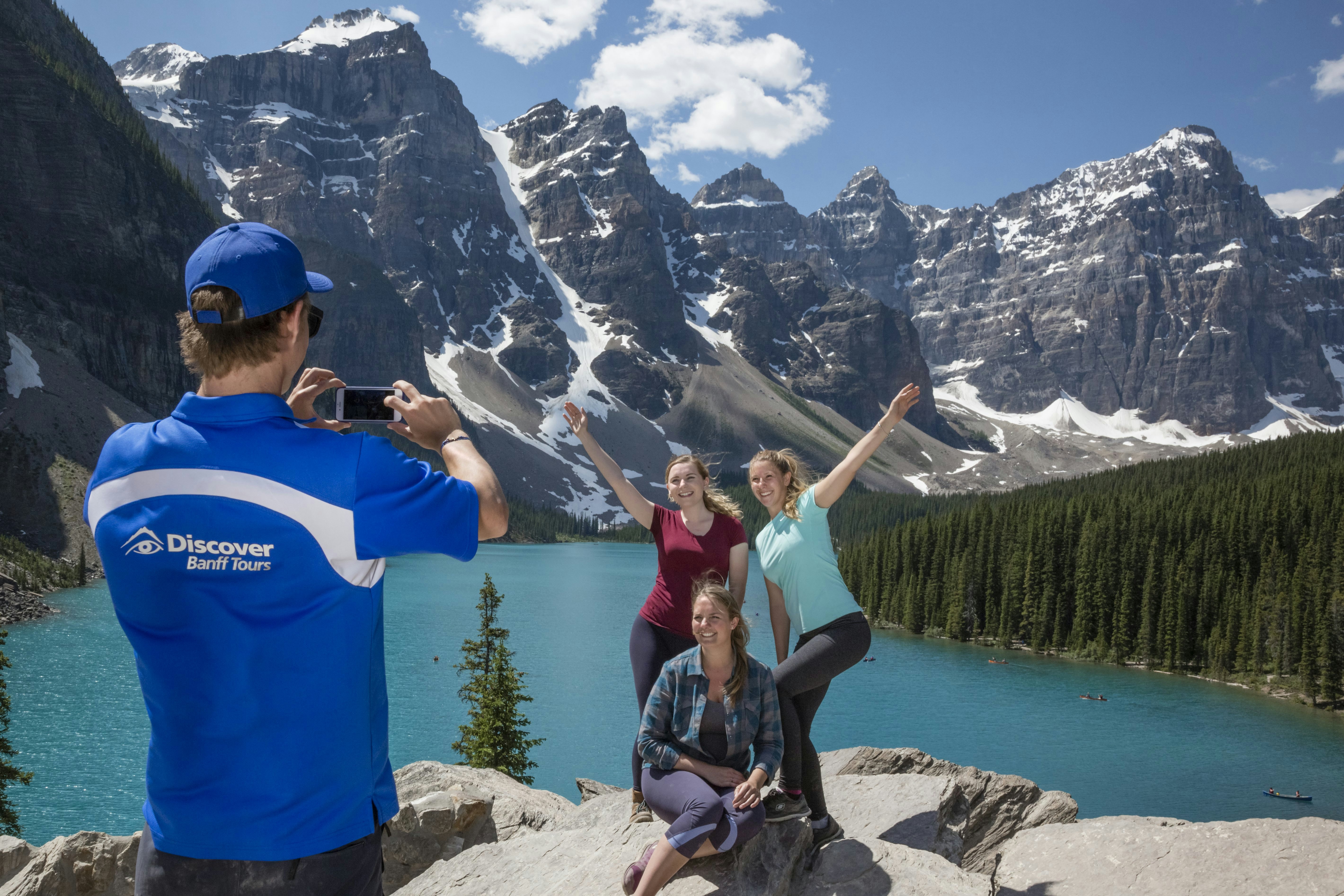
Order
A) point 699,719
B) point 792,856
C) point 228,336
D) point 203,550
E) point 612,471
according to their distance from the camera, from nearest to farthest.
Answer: point 203,550 < point 228,336 < point 792,856 < point 699,719 < point 612,471

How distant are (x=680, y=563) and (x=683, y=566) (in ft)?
0.12

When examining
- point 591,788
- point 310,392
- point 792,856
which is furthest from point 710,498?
point 591,788

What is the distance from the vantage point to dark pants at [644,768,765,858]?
507cm

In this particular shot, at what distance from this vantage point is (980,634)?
63.8m

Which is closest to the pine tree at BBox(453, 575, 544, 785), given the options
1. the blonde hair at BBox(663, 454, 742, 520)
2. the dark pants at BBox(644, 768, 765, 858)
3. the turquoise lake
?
the turquoise lake

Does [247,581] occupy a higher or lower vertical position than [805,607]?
higher

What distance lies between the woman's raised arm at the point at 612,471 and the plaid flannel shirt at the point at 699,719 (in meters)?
1.28

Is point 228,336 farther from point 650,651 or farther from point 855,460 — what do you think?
point 855,460

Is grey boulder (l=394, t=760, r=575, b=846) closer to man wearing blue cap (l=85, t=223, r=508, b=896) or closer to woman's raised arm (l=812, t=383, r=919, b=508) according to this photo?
woman's raised arm (l=812, t=383, r=919, b=508)

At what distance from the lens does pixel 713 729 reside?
559 centimetres

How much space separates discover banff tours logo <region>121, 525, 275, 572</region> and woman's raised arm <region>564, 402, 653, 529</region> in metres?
3.97

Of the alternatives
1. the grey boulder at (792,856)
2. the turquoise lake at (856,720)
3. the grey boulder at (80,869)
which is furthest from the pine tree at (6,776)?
the grey boulder at (792,856)

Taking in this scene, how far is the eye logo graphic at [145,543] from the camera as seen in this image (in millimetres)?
2293

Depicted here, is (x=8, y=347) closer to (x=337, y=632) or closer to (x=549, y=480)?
(x=337, y=632)
